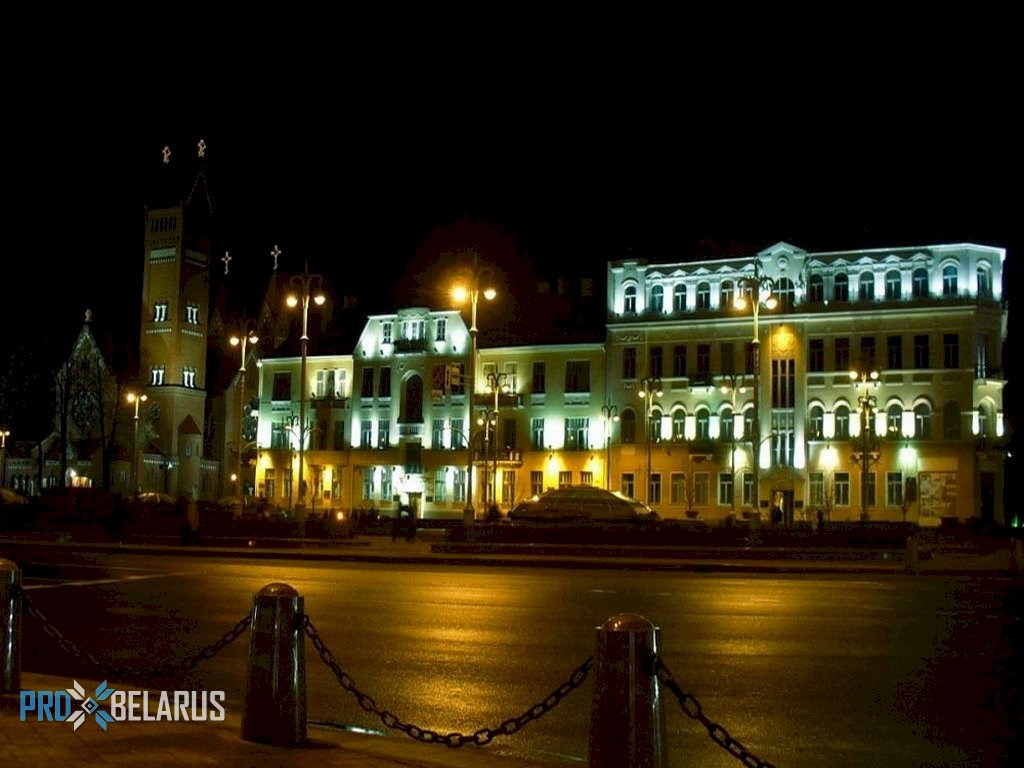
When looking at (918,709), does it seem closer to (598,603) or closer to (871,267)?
(598,603)

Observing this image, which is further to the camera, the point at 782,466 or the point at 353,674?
the point at 782,466

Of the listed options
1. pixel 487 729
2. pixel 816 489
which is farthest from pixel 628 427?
pixel 487 729

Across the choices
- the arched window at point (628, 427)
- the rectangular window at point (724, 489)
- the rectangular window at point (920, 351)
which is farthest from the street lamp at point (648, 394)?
the rectangular window at point (920, 351)

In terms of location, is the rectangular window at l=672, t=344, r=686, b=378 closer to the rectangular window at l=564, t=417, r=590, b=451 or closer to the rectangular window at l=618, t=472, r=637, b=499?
the rectangular window at l=564, t=417, r=590, b=451

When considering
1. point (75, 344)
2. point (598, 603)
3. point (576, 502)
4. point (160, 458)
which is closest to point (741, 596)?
point (598, 603)

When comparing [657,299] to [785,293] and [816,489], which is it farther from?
[816,489]

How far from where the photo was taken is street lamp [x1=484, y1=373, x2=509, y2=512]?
7694 cm

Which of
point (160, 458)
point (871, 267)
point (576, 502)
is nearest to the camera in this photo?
point (576, 502)

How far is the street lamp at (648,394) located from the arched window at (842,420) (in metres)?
10.8

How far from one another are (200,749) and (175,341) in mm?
97114

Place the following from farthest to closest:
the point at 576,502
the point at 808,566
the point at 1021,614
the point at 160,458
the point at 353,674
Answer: the point at 160,458
the point at 576,502
the point at 808,566
the point at 1021,614
the point at 353,674

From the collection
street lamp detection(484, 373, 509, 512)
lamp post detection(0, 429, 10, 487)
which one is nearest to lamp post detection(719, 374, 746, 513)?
street lamp detection(484, 373, 509, 512)

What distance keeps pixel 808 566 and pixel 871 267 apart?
43.1m

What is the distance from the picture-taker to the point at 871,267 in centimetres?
7262
